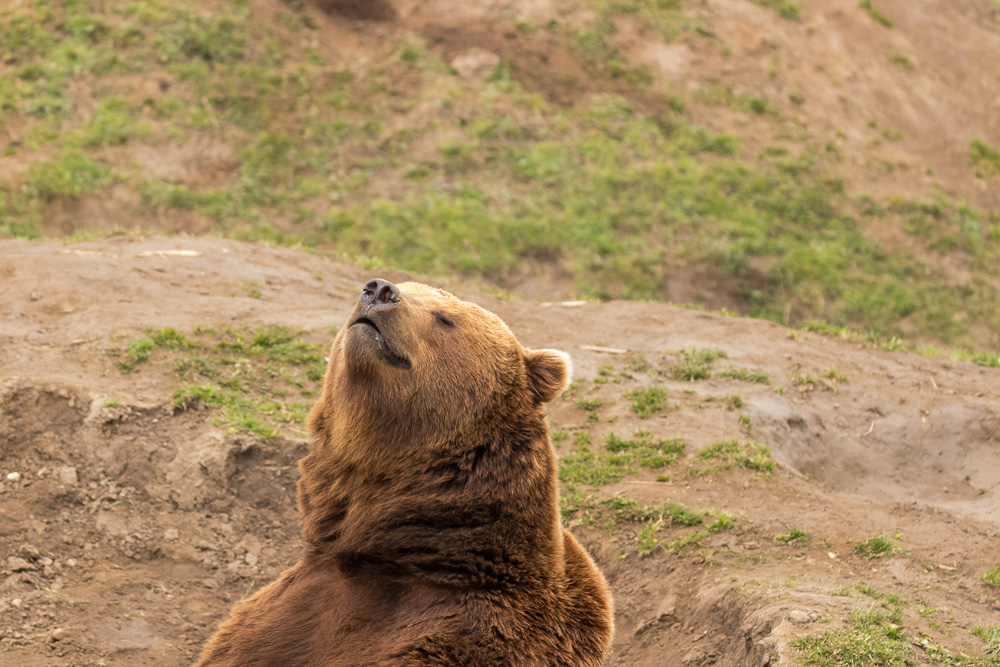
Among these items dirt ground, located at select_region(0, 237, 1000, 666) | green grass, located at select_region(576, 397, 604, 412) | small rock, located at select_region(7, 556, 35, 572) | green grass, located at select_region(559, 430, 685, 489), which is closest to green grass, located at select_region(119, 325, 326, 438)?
dirt ground, located at select_region(0, 237, 1000, 666)

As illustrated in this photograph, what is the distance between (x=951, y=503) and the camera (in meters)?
5.97

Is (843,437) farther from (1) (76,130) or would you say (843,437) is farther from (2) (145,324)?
(1) (76,130)

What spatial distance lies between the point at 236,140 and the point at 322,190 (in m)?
1.75

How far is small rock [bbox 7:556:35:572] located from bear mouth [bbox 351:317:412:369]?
9.04 ft

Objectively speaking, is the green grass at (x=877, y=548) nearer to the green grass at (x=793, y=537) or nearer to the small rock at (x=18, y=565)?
the green grass at (x=793, y=537)

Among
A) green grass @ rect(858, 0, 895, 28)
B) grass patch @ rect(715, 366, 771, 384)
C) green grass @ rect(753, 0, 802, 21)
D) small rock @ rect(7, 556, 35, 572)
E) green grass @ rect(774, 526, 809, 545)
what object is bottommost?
small rock @ rect(7, 556, 35, 572)

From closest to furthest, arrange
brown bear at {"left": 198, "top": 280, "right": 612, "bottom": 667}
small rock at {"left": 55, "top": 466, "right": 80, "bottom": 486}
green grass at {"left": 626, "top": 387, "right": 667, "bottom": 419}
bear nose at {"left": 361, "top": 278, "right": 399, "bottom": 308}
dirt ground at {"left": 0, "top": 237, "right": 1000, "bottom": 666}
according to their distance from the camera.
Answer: brown bear at {"left": 198, "top": 280, "right": 612, "bottom": 667} < bear nose at {"left": 361, "top": 278, "right": 399, "bottom": 308} < dirt ground at {"left": 0, "top": 237, "right": 1000, "bottom": 666} < small rock at {"left": 55, "top": 466, "right": 80, "bottom": 486} < green grass at {"left": 626, "top": 387, "right": 667, "bottom": 419}

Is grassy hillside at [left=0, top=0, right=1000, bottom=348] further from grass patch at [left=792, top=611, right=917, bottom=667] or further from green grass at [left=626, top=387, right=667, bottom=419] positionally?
grass patch at [left=792, top=611, right=917, bottom=667]

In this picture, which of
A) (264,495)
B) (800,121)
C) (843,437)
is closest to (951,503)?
(843,437)

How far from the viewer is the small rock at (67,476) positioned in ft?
16.3

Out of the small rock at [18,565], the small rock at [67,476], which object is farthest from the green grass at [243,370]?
the small rock at [18,565]

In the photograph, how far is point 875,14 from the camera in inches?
697

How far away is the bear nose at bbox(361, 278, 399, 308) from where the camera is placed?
3.09 metres

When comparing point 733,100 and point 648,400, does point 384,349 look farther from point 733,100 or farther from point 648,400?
point 733,100
